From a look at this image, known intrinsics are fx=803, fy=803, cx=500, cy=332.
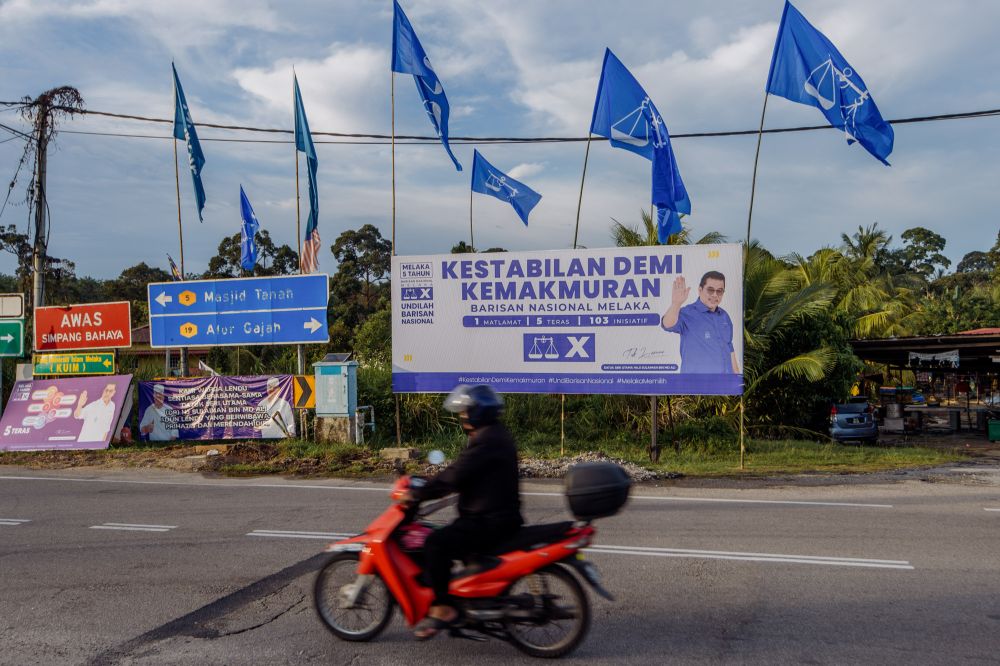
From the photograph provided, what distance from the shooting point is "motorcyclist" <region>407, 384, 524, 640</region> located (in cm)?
479

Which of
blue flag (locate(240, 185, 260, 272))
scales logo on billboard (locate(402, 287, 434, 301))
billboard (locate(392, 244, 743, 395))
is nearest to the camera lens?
billboard (locate(392, 244, 743, 395))

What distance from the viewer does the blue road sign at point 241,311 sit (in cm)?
1697

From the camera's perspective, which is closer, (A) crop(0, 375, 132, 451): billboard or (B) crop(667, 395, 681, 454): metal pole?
(B) crop(667, 395, 681, 454): metal pole

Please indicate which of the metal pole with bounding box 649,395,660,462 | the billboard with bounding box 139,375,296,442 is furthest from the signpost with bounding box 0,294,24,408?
the metal pole with bounding box 649,395,660,462

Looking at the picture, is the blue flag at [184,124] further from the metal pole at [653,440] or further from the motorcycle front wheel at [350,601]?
the motorcycle front wheel at [350,601]

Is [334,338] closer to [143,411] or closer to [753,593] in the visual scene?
[143,411]

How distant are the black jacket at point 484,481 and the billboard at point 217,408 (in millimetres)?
12660

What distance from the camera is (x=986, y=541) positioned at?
7.94 meters

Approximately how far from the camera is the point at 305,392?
16.6 m

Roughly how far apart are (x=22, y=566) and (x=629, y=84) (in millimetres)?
12129

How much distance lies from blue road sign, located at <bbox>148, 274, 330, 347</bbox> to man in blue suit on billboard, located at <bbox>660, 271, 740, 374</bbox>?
7291 millimetres

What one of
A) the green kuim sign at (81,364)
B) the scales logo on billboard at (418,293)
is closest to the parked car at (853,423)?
the scales logo on billboard at (418,293)

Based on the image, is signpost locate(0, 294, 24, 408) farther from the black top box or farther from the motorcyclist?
the black top box

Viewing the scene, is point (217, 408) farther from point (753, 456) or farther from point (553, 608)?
point (553, 608)
